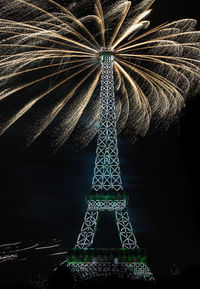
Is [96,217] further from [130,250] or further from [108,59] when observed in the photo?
[108,59]

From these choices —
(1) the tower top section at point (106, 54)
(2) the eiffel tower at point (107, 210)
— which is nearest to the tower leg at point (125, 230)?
(2) the eiffel tower at point (107, 210)

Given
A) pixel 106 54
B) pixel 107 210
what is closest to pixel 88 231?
pixel 107 210

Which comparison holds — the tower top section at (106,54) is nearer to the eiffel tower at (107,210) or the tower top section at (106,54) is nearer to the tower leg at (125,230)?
the eiffel tower at (107,210)

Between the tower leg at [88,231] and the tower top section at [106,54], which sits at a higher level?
the tower top section at [106,54]

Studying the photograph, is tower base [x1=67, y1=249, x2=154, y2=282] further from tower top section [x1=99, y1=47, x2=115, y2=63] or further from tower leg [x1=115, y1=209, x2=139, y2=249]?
tower top section [x1=99, y1=47, x2=115, y2=63]

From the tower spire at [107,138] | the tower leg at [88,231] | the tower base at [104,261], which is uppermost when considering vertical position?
the tower spire at [107,138]

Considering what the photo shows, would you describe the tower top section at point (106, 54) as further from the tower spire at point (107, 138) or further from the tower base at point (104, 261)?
the tower base at point (104, 261)

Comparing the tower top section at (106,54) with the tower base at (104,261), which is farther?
the tower base at (104,261)
